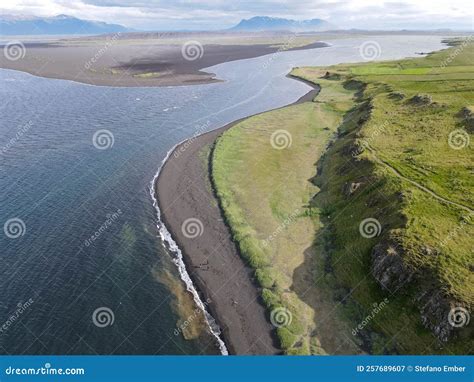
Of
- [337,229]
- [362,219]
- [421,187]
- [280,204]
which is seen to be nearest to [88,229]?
[280,204]

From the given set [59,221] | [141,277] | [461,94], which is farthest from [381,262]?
[461,94]

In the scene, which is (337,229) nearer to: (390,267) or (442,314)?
(390,267)

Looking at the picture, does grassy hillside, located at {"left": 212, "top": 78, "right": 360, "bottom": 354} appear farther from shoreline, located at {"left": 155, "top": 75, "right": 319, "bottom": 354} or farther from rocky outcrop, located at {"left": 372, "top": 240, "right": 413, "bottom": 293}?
rocky outcrop, located at {"left": 372, "top": 240, "right": 413, "bottom": 293}

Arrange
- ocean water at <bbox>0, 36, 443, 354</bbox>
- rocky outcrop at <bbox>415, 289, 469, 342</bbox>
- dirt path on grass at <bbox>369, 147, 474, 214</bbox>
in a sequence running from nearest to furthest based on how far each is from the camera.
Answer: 1. rocky outcrop at <bbox>415, 289, 469, 342</bbox>
2. ocean water at <bbox>0, 36, 443, 354</bbox>
3. dirt path on grass at <bbox>369, 147, 474, 214</bbox>

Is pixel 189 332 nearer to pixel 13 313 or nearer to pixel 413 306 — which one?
pixel 13 313

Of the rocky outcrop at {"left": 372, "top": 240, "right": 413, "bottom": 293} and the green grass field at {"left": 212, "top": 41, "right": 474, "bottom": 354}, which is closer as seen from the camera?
the green grass field at {"left": 212, "top": 41, "right": 474, "bottom": 354}

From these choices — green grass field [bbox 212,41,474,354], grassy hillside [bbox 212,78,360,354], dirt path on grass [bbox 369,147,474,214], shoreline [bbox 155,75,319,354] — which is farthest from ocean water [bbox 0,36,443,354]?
dirt path on grass [bbox 369,147,474,214]

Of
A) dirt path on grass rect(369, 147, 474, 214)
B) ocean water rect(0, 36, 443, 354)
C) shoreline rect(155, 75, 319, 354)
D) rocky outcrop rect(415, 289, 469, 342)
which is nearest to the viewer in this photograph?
rocky outcrop rect(415, 289, 469, 342)
